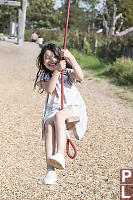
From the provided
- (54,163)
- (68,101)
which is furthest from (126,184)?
(54,163)

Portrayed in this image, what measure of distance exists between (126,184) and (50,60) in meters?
1.95

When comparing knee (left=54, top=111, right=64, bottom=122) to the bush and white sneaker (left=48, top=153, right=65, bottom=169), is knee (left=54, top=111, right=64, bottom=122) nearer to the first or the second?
white sneaker (left=48, top=153, right=65, bottom=169)

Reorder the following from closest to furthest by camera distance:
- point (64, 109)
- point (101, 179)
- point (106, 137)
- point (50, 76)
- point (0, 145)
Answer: point (64, 109)
point (50, 76)
point (101, 179)
point (0, 145)
point (106, 137)

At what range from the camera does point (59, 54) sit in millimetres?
3154

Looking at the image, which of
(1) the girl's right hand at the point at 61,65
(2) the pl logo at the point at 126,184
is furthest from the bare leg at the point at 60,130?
(2) the pl logo at the point at 126,184

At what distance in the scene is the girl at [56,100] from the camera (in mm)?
2951

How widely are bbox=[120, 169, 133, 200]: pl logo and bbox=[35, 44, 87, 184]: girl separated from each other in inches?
46.6

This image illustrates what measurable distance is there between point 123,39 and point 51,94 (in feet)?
52.4

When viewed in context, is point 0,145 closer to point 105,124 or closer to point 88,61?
point 105,124

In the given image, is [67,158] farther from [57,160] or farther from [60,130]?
[57,160]

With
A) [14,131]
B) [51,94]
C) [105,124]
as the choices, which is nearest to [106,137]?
[105,124]

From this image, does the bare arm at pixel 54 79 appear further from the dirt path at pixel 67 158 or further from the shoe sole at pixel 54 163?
the dirt path at pixel 67 158

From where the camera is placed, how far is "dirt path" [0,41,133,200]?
13.0 feet

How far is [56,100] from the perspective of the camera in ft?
10.5
